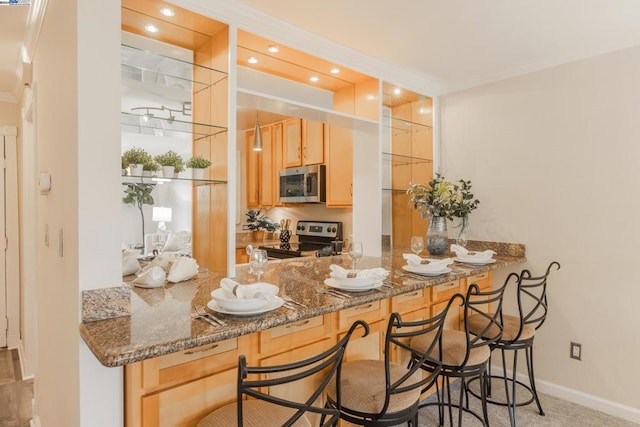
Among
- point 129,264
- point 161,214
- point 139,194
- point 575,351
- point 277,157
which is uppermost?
point 277,157

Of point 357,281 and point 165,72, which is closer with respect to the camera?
point 357,281

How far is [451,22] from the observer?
2.31 m

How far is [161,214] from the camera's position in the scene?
225 centimetres

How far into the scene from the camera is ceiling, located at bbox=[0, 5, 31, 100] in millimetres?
2205

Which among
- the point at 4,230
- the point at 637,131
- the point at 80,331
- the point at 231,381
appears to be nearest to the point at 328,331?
the point at 231,381

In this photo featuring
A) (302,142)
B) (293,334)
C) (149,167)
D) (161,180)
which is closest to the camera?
(293,334)

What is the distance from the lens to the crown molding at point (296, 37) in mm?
2074

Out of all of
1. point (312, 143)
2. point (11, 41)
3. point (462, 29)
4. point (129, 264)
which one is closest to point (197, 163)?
point (129, 264)

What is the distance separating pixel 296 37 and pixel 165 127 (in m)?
0.98

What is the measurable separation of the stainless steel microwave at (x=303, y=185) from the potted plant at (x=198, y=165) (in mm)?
2120

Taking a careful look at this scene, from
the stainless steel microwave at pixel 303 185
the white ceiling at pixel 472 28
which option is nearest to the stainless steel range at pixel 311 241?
the stainless steel microwave at pixel 303 185

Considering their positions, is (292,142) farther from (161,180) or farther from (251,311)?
(251,311)

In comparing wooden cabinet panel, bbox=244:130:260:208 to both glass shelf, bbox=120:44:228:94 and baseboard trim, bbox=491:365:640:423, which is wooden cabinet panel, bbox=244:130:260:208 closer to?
glass shelf, bbox=120:44:228:94

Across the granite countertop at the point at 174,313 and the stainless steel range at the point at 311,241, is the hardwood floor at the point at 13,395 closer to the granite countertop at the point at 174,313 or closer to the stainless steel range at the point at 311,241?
the granite countertop at the point at 174,313
